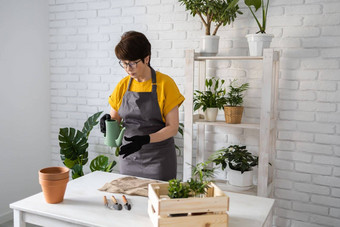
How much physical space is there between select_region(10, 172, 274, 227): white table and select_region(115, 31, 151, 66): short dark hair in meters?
0.83

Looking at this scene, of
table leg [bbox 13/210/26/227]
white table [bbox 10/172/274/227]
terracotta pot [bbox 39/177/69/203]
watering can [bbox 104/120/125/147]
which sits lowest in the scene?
table leg [bbox 13/210/26/227]

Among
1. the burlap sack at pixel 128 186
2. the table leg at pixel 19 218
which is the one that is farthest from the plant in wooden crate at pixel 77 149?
the table leg at pixel 19 218

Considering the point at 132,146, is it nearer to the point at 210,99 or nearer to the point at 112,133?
the point at 112,133

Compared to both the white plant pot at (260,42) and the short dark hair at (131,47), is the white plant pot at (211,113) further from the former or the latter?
the short dark hair at (131,47)

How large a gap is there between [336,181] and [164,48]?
1779 millimetres

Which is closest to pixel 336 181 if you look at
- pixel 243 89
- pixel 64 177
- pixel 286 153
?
pixel 286 153

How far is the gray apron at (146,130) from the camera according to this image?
225cm

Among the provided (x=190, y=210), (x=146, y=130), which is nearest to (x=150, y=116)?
(x=146, y=130)

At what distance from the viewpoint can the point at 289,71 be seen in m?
2.54

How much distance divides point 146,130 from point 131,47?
590mm

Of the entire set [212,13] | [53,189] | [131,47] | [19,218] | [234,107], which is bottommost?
[19,218]

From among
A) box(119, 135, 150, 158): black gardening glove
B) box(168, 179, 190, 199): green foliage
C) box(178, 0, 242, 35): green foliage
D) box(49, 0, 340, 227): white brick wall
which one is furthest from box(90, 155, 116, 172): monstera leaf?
box(168, 179, 190, 199): green foliage

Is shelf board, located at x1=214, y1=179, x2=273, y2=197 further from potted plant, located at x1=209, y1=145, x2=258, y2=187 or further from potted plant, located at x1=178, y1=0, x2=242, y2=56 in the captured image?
potted plant, located at x1=178, y1=0, x2=242, y2=56

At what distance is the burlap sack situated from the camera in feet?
5.24
